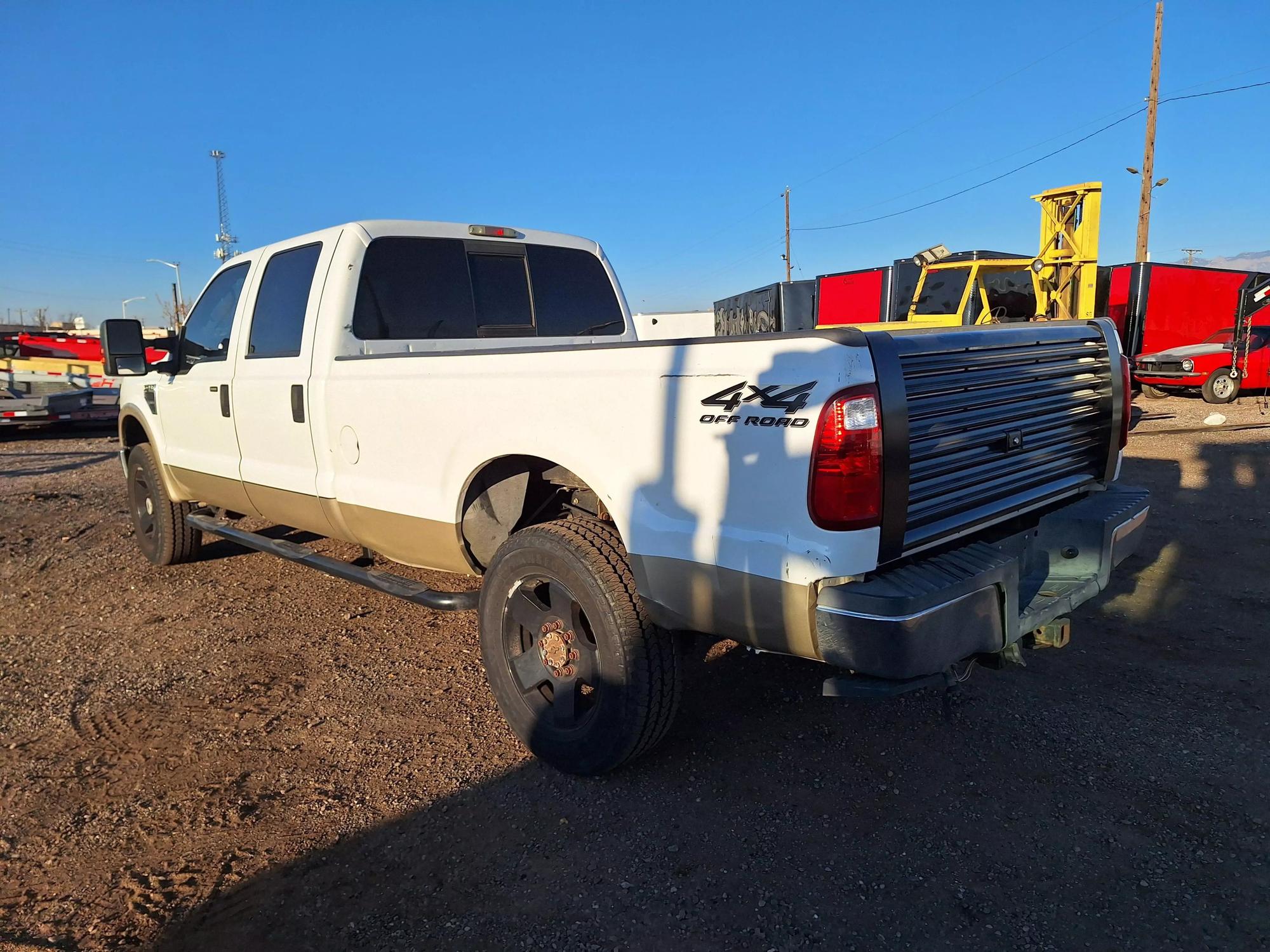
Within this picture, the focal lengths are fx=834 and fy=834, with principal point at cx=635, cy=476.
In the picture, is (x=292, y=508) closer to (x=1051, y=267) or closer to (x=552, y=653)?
(x=552, y=653)

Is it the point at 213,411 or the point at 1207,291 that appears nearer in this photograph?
the point at 213,411

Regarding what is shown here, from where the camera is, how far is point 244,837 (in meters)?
2.94

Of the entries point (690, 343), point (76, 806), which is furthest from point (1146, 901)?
point (76, 806)

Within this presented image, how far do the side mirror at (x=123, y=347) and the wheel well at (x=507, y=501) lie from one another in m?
3.04

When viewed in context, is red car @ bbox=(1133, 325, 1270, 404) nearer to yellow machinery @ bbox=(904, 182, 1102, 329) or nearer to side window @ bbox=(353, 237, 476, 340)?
yellow machinery @ bbox=(904, 182, 1102, 329)

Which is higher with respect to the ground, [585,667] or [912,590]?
[912,590]

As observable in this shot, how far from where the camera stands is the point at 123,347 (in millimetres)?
5227

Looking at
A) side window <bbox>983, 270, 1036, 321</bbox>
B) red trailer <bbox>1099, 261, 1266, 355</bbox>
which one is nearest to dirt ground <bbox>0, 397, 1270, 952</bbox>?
side window <bbox>983, 270, 1036, 321</bbox>

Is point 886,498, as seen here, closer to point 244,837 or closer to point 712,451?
point 712,451

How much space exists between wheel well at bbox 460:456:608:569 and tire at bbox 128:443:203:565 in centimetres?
348

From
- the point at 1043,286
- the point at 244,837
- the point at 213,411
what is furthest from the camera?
the point at 1043,286

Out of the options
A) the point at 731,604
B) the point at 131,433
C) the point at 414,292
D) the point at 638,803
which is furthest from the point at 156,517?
the point at 731,604

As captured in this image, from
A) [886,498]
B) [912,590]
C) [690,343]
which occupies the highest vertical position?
[690,343]

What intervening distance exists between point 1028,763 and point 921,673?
4.03ft
